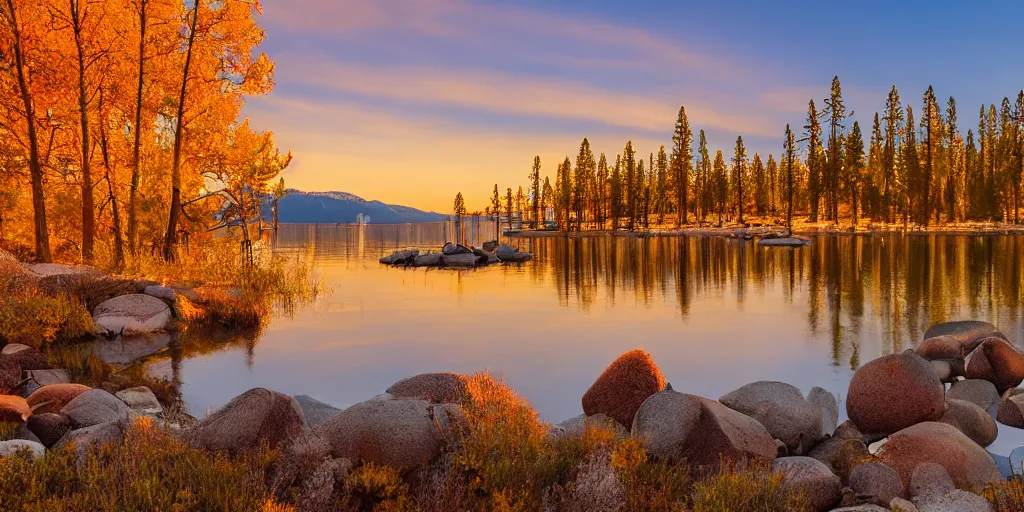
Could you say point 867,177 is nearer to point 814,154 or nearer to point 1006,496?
point 814,154

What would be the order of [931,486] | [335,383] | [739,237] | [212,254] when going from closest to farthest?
[931,486] → [335,383] → [212,254] → [739,237]

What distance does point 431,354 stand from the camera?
701 inches

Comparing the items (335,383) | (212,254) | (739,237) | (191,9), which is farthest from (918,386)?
(739,237)

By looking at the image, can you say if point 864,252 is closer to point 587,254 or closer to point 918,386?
point 587,254

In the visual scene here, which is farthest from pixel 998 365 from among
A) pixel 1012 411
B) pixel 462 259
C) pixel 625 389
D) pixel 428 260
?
pixel 428 260

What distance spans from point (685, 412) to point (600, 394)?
6.69ft

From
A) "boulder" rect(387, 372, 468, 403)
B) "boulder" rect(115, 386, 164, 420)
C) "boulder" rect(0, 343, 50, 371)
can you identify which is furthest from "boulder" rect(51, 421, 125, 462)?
"boulder" rect(0, 343, 50, 371)

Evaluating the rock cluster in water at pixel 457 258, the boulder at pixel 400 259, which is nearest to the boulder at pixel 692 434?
the rock cluster in water at pixel 457 258

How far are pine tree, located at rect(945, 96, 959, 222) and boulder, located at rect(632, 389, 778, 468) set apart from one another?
104m

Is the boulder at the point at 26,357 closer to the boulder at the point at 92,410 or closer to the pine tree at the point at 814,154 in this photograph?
the boulder at the point at 92,410

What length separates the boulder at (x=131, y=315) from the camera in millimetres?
17078

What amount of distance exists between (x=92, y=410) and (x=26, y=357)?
5.69 m

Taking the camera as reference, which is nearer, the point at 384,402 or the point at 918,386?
the point at 384,402

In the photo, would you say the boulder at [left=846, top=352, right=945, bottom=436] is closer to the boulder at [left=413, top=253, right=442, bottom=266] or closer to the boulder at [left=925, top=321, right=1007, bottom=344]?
the boulder at [left=925, top=321, right=1007, bottom=344]
